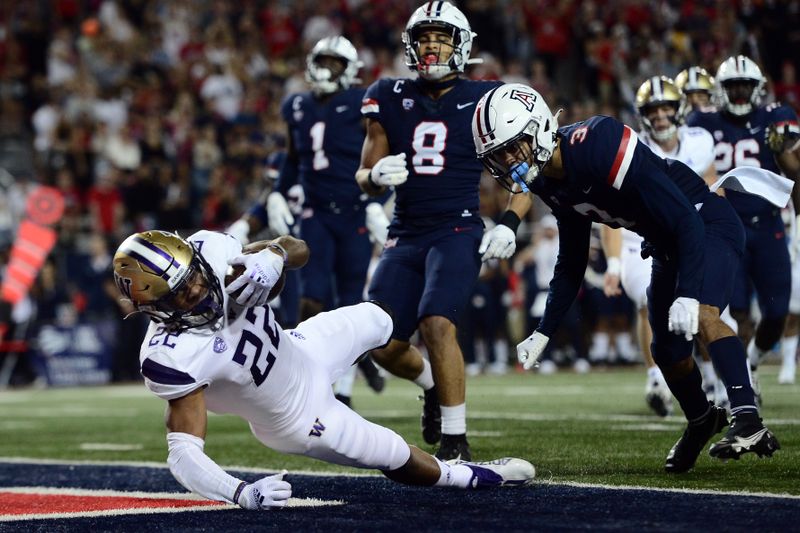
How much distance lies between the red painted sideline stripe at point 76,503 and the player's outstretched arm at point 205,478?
0.78m

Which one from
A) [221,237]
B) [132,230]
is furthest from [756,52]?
[221,237]

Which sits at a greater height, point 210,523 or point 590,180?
point 590,180

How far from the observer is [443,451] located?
200 inches

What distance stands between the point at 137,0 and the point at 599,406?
11.6 m

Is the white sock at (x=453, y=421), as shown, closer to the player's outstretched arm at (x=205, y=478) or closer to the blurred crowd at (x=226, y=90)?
the player's outstretched arm at (x=205, y=478)

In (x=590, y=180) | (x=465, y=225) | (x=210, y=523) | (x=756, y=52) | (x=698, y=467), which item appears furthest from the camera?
(x=756, y=52)

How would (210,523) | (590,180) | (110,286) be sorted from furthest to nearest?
(110,286) → (590,180) → (210,523)

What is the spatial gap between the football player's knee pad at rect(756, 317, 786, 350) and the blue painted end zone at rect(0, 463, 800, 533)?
132 inches

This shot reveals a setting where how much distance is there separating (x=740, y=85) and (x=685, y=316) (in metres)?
3.57

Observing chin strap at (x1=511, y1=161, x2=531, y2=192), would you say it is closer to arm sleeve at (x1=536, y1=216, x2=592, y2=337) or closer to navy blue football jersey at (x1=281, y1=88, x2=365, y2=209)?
arm sleeve at (x1=536, y1=216, x2=592, y2=337)

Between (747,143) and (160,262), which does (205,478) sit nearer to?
(160,262)

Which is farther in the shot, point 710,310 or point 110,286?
point 110,286

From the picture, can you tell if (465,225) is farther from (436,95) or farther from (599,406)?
(599,406)

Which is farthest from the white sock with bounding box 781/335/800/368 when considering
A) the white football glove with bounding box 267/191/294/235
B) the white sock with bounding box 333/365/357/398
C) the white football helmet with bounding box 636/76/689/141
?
the white football glove with bounding box 267/191/294/235
